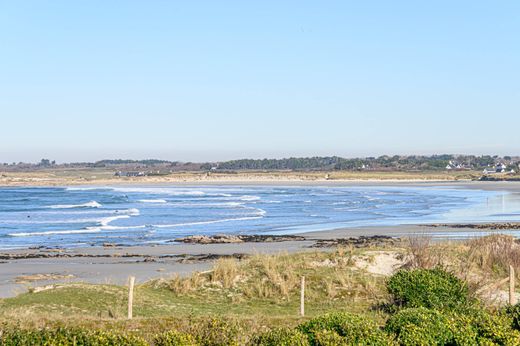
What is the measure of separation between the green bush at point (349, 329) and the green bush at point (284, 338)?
407 mm

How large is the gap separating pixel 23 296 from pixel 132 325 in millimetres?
6934

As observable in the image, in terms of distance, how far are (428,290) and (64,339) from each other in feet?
32.2

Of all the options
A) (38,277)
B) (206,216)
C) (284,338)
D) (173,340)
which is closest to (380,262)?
(38,277)

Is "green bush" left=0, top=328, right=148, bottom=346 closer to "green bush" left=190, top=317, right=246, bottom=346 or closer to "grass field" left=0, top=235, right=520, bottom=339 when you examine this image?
"green bush" left=190, top=317, right=246, bottom=346

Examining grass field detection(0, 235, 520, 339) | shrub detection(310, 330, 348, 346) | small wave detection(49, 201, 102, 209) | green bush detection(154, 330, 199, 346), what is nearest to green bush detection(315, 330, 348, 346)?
shrub detection(310, 330, 348, 346)

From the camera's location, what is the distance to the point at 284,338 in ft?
36.7

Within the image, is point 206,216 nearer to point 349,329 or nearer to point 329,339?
point 349,329

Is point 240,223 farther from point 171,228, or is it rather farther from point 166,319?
point 166,319

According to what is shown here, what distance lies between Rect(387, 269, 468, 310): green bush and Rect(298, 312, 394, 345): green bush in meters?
5.10

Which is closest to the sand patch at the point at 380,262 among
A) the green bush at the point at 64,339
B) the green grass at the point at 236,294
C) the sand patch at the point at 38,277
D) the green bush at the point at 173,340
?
the green grass at the point at 236,294

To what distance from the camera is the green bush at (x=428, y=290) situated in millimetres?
17281

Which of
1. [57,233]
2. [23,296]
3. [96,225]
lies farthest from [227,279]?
[96,225]

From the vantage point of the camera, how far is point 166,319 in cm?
1472

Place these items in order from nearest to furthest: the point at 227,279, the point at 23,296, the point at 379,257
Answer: the point at 23,296
the point at 227,279
the point at 379,257
